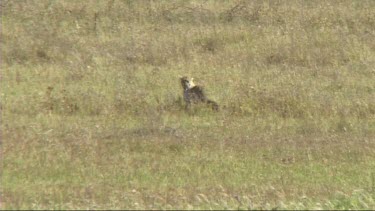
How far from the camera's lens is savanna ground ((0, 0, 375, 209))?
752cm

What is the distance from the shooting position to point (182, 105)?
1055cm

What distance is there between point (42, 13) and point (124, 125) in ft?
16.1

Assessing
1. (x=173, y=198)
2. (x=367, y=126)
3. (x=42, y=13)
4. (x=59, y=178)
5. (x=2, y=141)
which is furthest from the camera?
(x=42, y=13)

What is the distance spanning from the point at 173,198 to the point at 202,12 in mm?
8238

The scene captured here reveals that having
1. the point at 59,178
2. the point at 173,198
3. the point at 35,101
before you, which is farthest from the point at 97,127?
the point at 173,198

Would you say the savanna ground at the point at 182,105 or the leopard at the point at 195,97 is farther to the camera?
the leopard at the point at 195,97

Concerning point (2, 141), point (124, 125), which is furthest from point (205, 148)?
point (2, 141)

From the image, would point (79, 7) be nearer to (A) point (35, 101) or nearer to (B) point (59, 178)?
(A) point (35, 101)

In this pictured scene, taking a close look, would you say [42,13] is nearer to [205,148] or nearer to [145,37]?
[145,37]

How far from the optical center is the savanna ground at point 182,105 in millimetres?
7520

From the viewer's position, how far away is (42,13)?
1424cm

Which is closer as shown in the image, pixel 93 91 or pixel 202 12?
Result: pixel 93 91

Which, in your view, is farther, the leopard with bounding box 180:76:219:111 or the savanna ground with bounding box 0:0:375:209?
the leopard with bounding box 180:76:219:111

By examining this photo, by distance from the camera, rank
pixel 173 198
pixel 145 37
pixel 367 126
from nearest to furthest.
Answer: pixel 173 198
pixel 367 126
pixel 145 37
